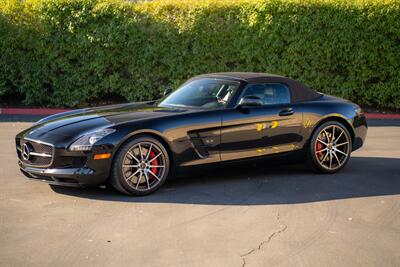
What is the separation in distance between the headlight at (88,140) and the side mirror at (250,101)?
5.49 ft

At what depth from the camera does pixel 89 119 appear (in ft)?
23.3

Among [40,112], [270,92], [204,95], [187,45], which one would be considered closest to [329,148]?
[270,92]

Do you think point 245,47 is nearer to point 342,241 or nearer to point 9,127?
point 9,127

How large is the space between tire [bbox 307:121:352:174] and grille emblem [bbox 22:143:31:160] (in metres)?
3.42

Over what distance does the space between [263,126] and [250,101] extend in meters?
0.36

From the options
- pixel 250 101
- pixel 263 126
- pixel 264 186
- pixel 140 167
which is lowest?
pixel 264 186

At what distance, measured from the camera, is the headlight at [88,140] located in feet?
21.5

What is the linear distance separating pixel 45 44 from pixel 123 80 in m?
2.06

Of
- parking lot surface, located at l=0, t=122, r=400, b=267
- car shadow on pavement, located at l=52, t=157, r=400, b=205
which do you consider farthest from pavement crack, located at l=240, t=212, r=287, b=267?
car shadow on pavement, located at l=52, t=157, r=400, b=205

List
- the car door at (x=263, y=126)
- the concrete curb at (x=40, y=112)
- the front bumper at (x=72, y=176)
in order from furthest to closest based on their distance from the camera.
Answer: the concrete curb at (x=40, y=112) < the car door at (x=263, y=126) < the front bumper at (x=72, y=176)

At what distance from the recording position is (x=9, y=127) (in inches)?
481

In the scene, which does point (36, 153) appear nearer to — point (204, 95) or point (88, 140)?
point (88, 140)

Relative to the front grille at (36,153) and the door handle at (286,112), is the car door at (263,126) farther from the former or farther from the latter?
the front grille at (36,153)

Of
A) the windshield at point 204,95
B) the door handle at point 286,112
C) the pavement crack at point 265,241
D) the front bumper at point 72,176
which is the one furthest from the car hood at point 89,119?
the pavement crack at point 265,241
